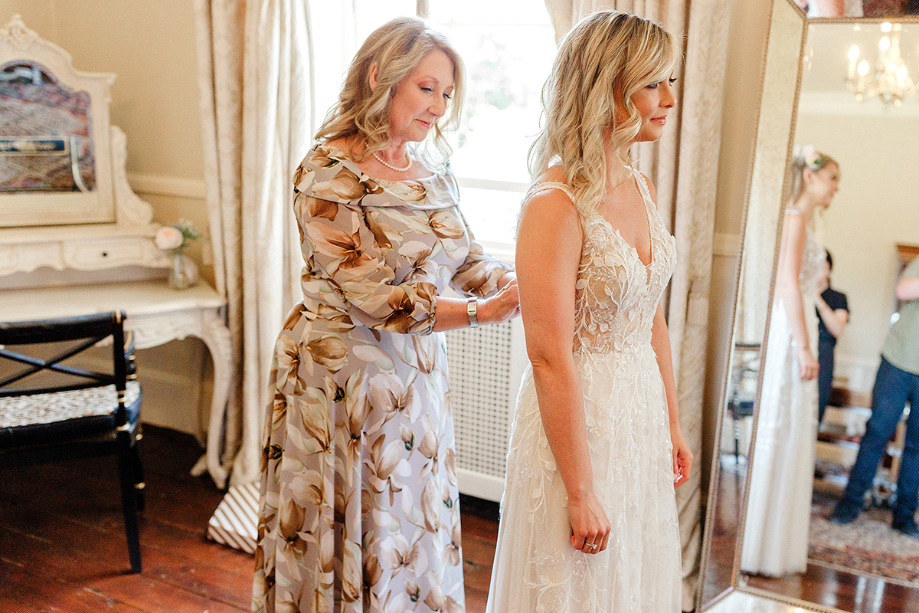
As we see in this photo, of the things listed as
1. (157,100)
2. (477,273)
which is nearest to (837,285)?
(477,273)

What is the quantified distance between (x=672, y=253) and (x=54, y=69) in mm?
2584

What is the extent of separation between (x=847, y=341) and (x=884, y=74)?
66 cm

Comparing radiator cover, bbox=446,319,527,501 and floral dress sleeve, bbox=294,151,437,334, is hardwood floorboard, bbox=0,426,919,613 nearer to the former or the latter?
radiator cover, bbox=446,319,527,501

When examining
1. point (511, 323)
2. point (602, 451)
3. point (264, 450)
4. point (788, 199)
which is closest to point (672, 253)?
point (602, 451)

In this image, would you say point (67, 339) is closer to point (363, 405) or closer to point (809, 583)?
point (363, 405)

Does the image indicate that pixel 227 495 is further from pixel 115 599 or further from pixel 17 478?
pixel 17 478

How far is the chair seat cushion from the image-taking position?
2283mm

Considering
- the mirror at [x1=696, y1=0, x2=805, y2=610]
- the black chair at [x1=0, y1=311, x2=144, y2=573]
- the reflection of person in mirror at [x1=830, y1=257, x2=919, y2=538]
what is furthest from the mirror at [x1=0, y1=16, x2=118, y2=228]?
the reflection of person in mirror at [x1=830, y1=257, x2=919, y2=538]

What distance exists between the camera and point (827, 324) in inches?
76.4

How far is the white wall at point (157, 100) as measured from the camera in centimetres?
322

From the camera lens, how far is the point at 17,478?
308 cm

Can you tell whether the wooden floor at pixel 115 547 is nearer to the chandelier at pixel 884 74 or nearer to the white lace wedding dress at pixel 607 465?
the white lace wedding dress at pixel 607 465

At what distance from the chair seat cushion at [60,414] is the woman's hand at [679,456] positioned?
5.74 ft

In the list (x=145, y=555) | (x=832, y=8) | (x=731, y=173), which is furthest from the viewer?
(x=145, y=555)
